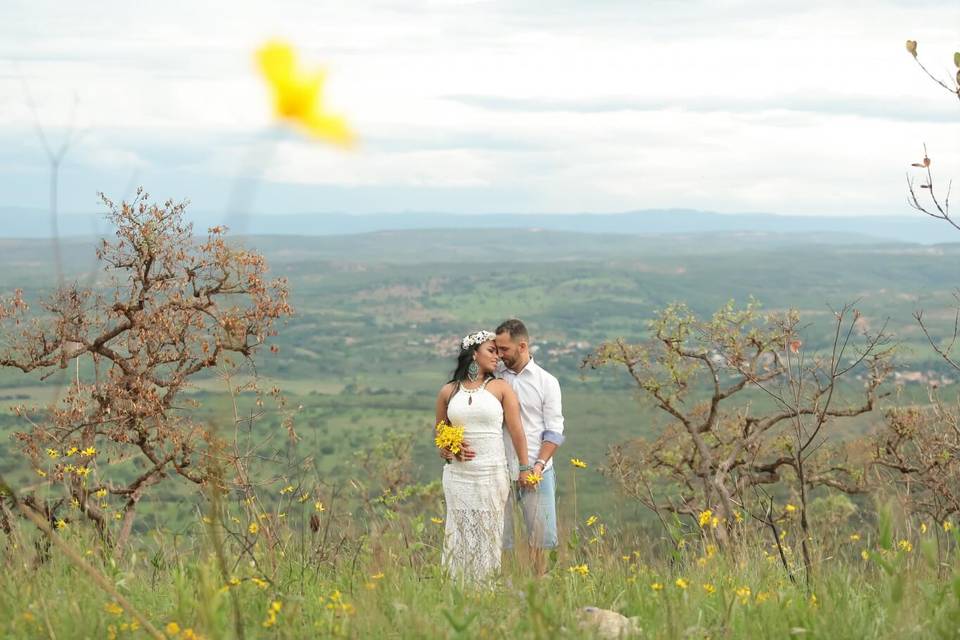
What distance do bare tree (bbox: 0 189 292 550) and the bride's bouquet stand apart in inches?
255

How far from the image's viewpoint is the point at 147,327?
43.2 ft

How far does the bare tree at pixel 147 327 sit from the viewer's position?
12.8 metres

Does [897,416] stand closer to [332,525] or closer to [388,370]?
[332,525]

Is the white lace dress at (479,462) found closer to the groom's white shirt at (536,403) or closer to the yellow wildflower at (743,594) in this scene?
the groom's white shirt at (536,403)

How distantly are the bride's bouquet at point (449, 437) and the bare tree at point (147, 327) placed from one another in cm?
647

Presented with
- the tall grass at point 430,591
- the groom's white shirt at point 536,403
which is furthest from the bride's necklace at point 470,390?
the tall grass at point 430,591

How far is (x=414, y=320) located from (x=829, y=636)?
17046 cm

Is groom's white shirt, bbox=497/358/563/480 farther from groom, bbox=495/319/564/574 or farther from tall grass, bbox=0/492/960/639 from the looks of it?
tall grass, bbox=0/492/960/639

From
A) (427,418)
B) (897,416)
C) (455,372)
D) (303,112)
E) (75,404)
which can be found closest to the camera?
(303,112)

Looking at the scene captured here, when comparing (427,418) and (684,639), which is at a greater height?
(684,639)

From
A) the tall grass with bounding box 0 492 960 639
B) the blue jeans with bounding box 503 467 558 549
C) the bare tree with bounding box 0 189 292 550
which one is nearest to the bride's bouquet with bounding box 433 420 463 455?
the blue jeans with bounding box 503 467 558 549

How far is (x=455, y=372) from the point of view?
23.4 feet

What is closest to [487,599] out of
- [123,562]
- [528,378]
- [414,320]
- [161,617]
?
[161,617]

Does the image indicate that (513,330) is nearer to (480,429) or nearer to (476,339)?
(476,339)
